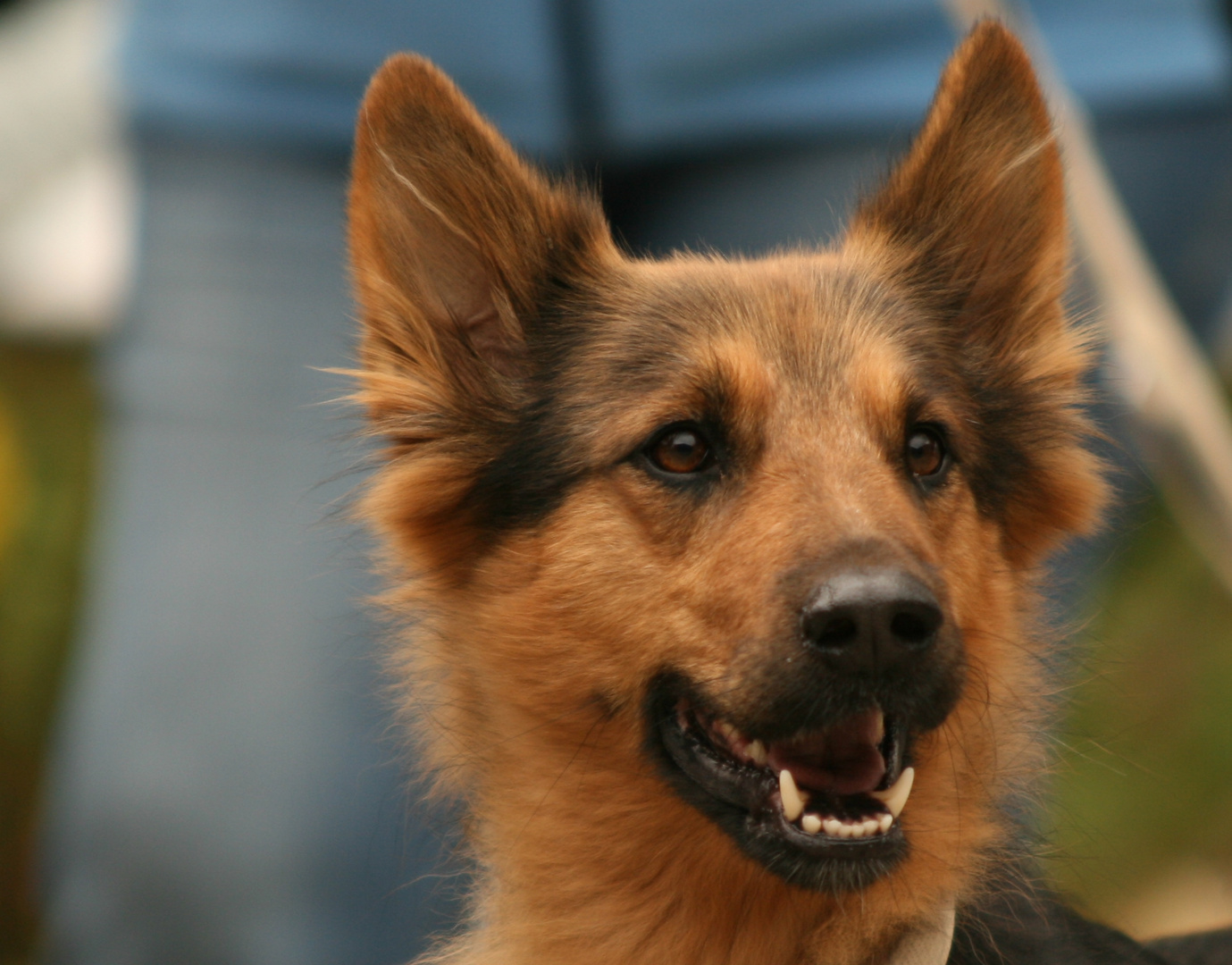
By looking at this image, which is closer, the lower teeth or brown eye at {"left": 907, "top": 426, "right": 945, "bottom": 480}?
the lower teeth

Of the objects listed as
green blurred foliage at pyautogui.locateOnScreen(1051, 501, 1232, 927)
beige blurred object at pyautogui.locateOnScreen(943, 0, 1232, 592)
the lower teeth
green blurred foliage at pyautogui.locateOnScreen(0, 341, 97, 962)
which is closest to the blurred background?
beige blurred object at pyautogui.locateOnScreen(943, 0, 1232, 592)

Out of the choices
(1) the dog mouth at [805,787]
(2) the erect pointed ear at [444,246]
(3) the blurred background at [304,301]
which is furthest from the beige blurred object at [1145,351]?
(1) the dog mouth at [805,787]

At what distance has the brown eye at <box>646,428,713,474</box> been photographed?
3.32m

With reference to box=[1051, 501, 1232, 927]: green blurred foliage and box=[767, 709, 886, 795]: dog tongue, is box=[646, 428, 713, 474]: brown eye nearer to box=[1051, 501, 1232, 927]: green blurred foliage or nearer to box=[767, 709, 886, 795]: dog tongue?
box=[767, 709, 886, 795]: dog tongue

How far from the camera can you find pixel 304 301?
480 cm

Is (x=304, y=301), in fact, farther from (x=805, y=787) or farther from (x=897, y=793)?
(x=897, y=793)

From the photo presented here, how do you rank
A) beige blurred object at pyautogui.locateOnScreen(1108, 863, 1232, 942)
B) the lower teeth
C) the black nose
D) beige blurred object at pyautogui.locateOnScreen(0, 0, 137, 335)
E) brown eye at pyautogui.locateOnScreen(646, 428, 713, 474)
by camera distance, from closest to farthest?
the black nose < the lower teeth < brown eye at pyautogui.locateOnScreen(646, 428, 713, 474) < beige blurred object at pyautogui.locateOnScreen(1108, 863, 1232, 942) < beige blurred object at pyautogui.locateOnScreen(0, 0, 137, 335)

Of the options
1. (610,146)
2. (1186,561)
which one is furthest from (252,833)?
(1186,561)

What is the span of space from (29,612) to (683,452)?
5122mm

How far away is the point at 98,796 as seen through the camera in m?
4.40

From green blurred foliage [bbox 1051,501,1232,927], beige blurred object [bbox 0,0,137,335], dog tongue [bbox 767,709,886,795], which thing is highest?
beige blurred object [bbox 0,0,137,335]

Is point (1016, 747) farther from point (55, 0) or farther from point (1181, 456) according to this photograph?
point (55, 0)

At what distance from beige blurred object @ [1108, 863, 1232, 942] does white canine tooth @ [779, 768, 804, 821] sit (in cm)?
366

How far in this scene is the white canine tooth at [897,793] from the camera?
2.91 metres
